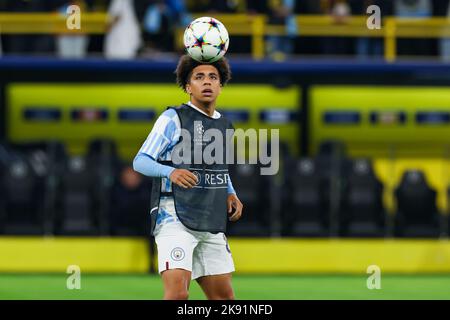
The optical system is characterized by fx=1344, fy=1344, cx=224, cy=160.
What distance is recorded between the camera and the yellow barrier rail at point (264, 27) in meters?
21.5

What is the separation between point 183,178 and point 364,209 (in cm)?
1136

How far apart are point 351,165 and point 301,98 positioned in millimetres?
2431

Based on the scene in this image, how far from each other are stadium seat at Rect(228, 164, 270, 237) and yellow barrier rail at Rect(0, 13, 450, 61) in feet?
7.88

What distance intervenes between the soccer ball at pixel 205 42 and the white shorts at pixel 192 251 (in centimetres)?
118

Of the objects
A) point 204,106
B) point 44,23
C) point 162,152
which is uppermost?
point 44,23

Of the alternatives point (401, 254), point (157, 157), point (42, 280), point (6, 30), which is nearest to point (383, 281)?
point (401, 254)

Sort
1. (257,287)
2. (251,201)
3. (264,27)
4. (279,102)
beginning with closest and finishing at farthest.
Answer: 1. (257,287)
2. (251,201)
3. (264,27)
4. (279,102)

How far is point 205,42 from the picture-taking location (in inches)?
362

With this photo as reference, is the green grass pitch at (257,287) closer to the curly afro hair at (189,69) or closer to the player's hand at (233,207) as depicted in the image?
the player's hand at (233,207)

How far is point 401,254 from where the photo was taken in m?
19.7

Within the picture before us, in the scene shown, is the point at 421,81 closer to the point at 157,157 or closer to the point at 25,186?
the point at 25,186

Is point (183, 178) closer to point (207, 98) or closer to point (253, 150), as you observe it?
point (207, 98)

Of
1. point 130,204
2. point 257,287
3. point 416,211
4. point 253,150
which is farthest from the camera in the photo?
point 253,150

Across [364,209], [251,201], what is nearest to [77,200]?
[251,201]
